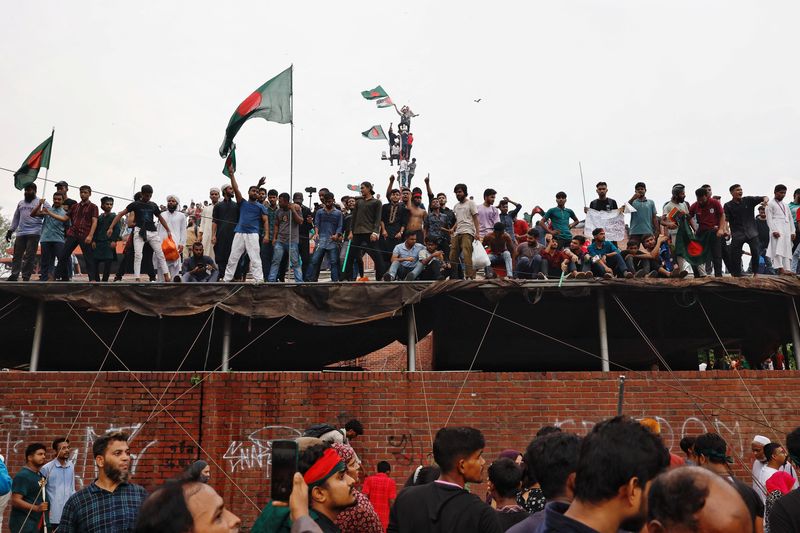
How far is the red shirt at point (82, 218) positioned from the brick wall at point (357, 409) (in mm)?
2776

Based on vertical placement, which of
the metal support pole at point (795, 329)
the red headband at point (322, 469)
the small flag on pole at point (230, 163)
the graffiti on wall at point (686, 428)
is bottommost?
the graffiti on wall at point (686, 428)

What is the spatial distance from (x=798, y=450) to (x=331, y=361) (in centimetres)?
1025

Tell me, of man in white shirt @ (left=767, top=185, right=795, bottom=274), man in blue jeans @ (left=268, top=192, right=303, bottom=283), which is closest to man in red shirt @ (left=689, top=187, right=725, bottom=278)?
man in white shirt @ (left=767, top=185, right=795, bottom=274)

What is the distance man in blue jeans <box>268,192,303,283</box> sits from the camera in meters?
13.1

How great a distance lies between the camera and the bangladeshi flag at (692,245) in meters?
12.6

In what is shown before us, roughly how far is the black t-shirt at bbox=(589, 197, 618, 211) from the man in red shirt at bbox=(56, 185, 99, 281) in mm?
8850

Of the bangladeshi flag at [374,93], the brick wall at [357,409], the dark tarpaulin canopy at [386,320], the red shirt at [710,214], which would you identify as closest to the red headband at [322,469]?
the brick wall at [357,409]

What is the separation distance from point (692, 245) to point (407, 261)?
486cm

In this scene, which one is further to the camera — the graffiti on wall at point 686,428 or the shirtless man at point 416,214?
the shirtless man at point 416,214

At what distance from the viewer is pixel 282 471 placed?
2.97 metres

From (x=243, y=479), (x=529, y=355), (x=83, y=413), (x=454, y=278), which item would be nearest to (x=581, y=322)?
(x=529, y=355)

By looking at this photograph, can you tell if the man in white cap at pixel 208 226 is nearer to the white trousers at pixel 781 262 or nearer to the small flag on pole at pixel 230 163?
the small flag on pole at pixel 230 163

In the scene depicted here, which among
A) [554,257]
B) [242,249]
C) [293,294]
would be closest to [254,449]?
[293,294]

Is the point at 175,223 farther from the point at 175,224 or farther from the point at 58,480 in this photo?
the point at 58,480
